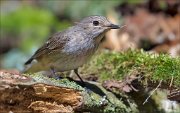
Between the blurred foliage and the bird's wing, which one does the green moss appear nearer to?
the bird's wing

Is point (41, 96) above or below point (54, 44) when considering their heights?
below

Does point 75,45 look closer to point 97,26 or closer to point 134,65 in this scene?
point 97,26

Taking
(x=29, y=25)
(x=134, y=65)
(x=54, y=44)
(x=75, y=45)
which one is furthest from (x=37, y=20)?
(x=134, y=65)

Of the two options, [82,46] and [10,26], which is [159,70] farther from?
[10,26]

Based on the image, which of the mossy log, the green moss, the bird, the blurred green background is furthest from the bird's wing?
the blurred green background

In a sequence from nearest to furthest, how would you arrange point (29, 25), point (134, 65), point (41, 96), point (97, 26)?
point (41, 96) < point (134, 65) < point (97, 26) < point (29, 25)

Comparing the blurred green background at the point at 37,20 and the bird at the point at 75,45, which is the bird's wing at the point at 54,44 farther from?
the blurred green background at the point at 37,20
